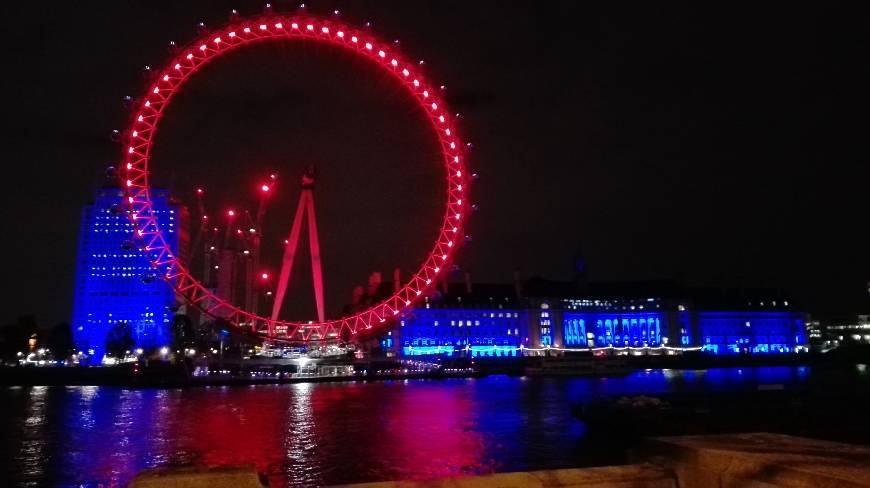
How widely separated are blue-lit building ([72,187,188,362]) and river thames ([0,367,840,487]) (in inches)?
4013

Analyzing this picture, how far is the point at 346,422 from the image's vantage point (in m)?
33.5

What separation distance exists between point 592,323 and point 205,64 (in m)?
115

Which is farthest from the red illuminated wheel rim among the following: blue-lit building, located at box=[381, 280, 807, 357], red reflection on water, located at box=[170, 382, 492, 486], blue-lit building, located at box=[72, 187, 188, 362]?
blue-lit building, located at box=[72, 187, 188, 362]

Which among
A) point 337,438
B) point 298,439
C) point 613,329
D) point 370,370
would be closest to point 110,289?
point 370,370

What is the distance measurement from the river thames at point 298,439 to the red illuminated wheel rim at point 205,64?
926cm

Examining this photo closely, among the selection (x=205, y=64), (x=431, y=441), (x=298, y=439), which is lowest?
(x=431, y=441)

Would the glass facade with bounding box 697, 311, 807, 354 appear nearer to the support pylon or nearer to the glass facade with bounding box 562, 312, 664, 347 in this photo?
the glass facade with bounding box 562, 312, 664, 347

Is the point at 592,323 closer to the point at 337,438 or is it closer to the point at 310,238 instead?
the point at 310,238

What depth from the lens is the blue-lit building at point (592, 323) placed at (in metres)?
130

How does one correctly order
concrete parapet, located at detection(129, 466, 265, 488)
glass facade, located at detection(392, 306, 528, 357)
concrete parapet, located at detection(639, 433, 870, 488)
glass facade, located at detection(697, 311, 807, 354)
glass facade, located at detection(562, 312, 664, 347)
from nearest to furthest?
concrete parapet, located at detection(639, 433, 870, 488), concrete parapet, located at detection(129, 466, 265, 488), glass facade, located at detection(392, 306, 528, 357), glass facade, located at detection(562, 312, 664, 347), glass facade, located at detection(697, 311, 807, 354)

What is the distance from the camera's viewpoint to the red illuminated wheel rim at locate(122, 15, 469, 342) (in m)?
37.7

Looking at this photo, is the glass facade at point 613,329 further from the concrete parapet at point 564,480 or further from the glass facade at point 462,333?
the concrete parapet at point 564,480

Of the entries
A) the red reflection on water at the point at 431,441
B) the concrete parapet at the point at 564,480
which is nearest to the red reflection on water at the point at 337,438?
the red reflection on water at the point at 431,441

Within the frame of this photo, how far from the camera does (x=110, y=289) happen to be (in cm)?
14275
